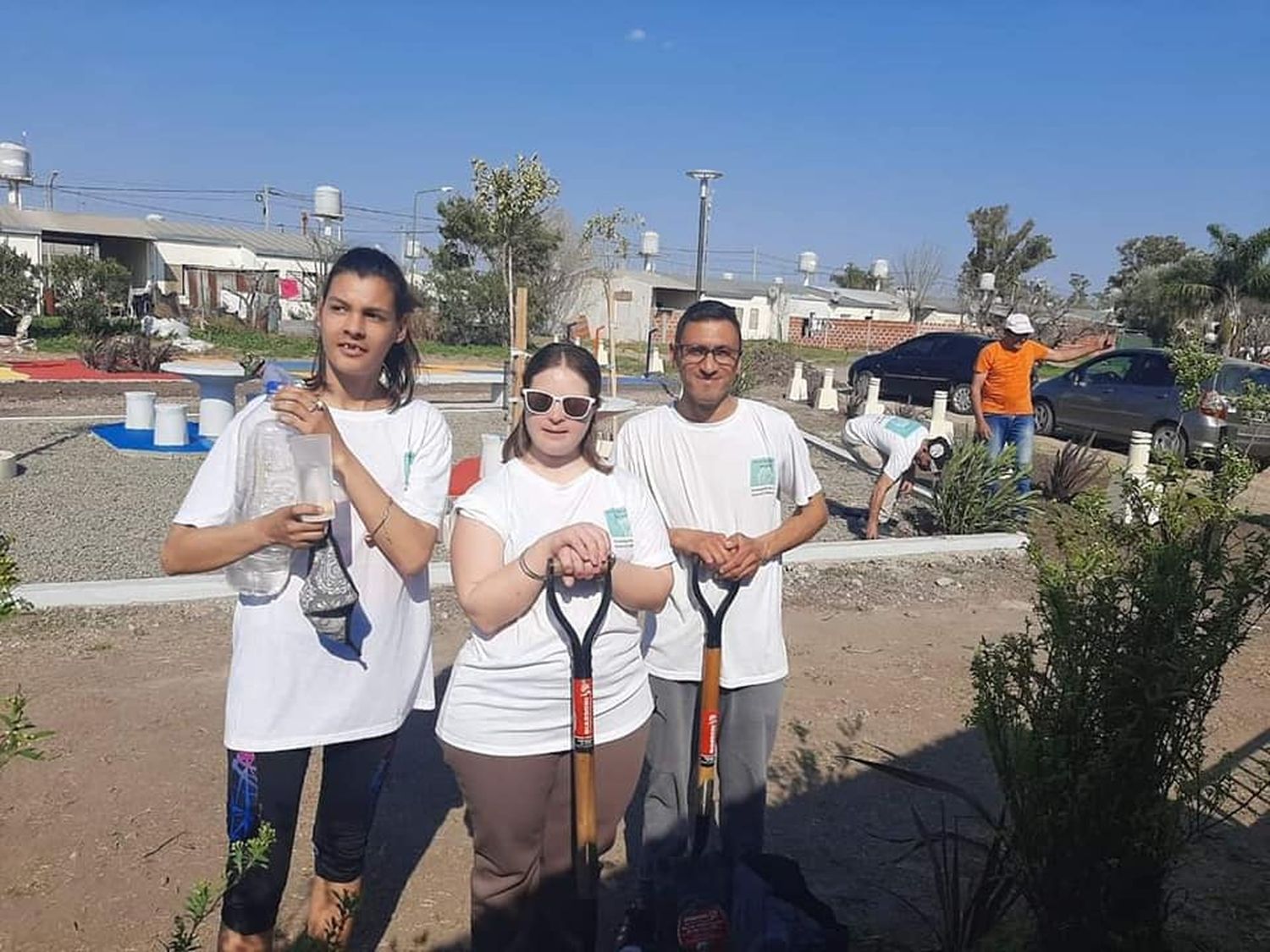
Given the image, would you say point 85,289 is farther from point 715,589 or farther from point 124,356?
point 715,589

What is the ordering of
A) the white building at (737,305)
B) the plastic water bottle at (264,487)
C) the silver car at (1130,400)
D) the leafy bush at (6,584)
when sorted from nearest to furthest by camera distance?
1. the leafy bush at (6,584)
2. the plastic water bottle at (264,487)
3. the silver car at (1130,400)
4. the white building at (737,305)

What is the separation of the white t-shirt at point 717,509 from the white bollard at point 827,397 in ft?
46.1

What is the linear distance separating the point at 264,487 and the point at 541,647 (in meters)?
0.72

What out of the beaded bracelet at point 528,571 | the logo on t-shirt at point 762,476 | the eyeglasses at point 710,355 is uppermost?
the eyeglasses at point 710,355

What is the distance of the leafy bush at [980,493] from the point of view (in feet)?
26.0

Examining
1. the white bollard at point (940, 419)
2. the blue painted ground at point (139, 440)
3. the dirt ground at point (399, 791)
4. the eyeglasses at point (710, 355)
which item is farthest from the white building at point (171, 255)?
the eyeglasses at point (710, 355)

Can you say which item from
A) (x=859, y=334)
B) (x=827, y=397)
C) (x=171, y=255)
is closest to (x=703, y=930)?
(x=827, y=397)

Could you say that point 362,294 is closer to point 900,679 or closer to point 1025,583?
point 900,679

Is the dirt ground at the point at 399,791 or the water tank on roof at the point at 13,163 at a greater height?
the water tank on roof at the point at 13,163

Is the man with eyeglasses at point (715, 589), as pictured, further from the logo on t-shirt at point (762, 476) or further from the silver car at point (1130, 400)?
the silver car at point (1130, 400)

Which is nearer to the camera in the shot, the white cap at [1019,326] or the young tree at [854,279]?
the white cap at [1019,326]

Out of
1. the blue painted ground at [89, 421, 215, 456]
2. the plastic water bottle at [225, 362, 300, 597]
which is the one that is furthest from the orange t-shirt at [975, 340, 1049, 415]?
the blue painted ground at [89, 421, 215, 456]

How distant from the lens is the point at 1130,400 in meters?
13.8

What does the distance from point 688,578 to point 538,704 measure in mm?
675
